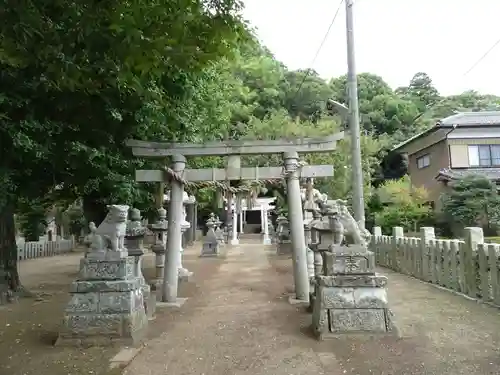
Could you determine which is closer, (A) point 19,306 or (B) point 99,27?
(B) point 99,27

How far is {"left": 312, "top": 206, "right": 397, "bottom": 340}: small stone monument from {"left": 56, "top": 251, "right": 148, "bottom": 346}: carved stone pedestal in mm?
2615

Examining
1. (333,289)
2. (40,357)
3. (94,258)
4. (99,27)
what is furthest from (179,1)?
(40,357)

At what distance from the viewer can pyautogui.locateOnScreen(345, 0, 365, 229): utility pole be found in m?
11.9

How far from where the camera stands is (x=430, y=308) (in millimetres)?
8531

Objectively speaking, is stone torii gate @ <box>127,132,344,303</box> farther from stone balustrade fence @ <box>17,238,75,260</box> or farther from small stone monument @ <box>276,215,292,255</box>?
stone balustrade fence @ <box>17,238,75,260</box>

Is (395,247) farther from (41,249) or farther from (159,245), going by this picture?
(41,249)

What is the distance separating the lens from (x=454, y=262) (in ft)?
33.7

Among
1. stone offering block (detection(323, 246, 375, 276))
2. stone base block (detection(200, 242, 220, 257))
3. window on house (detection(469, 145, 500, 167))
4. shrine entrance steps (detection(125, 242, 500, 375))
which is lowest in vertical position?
shrine entrance steps (detection(125, 242, 500, 375))

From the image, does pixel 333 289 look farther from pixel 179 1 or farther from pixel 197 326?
pixel 179 1

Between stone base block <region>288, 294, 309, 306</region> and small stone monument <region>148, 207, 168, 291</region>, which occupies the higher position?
small stone monument <region>148, 207, 168, 291</region>

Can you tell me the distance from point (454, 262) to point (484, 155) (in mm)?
19719

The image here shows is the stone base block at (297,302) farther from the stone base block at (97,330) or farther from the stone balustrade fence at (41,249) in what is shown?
the stone balustrade fence at (41,249)

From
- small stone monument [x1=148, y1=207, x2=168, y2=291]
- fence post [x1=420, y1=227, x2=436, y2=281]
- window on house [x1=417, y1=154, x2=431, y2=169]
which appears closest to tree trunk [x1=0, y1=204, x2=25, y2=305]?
small stone monument [x1=148, y1=207, x2=168, y2=291]

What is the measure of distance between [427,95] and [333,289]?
56676mm
